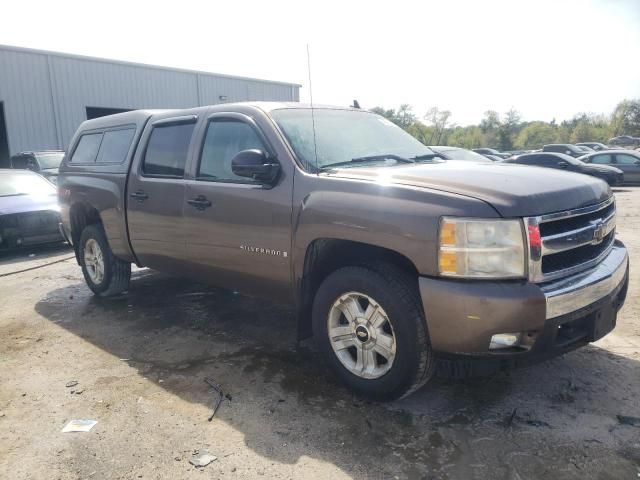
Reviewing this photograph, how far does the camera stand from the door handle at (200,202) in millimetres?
4015

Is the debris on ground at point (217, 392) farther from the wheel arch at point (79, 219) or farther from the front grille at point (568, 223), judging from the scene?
the wheel arch at point (79, 219)

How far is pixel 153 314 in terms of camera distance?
5145mm

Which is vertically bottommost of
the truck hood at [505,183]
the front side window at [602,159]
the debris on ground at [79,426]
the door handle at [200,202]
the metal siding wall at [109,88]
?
the debris on ground at [79,426]

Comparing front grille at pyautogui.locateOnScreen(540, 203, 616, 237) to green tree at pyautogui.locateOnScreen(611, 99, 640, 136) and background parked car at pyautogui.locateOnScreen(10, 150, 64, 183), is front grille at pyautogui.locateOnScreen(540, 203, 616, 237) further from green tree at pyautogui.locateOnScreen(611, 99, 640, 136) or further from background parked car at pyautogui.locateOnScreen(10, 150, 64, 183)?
green tree at pyautogui.locateOnScreen(611, 99, 640, 136)

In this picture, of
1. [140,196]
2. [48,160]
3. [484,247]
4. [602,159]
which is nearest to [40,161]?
[48,160]

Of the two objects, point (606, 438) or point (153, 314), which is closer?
point (606, 438)

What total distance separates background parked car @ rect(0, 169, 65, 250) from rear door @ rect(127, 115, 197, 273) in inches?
177

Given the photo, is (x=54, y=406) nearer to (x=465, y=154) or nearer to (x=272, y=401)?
(x=272, y=401)

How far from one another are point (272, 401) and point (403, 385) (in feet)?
2.77

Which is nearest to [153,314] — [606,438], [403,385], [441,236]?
[403,385]

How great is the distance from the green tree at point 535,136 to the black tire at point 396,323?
6001 centimetres

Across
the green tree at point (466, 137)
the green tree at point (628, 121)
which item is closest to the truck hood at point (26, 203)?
the green tree at point (466, 137)

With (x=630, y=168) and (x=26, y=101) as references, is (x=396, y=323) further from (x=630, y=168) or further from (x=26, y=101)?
(x=26, y=101)

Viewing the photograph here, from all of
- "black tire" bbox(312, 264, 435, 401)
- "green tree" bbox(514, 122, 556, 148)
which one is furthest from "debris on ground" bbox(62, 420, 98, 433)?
"green tree" bbox(514, 122, 556, 148)
